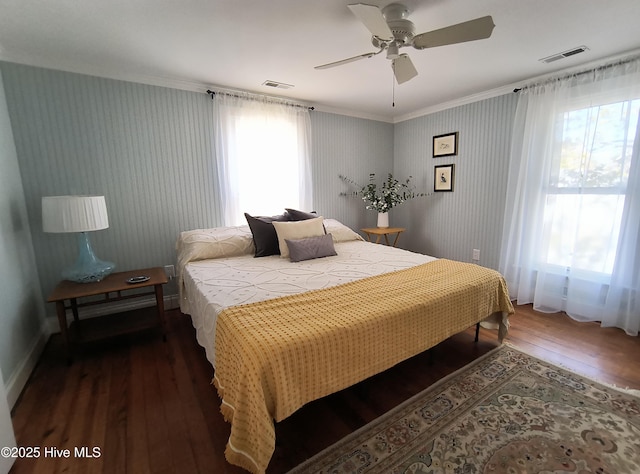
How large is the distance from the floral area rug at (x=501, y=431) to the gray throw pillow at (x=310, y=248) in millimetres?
1355

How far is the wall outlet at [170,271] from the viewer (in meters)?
3.02

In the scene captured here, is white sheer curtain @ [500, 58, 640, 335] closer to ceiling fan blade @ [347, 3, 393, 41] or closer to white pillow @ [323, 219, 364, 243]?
white pillow @ [323, 219, 364, 243]

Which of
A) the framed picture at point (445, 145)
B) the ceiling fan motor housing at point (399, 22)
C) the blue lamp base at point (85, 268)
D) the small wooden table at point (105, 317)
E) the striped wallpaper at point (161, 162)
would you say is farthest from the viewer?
the framed picture at point (445, 145)

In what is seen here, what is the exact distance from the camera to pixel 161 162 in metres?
2.89

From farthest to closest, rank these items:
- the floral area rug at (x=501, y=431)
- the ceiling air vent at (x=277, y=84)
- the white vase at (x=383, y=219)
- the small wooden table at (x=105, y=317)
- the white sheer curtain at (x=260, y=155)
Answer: the white vase at (x=383, y=219) < the white sheer curtain at (x=260, y=155) < the ceiling air vent at (x=277, y=84) < the small wooden table at (x=105, y=317) < the floral area rug at (x=501, y=431)

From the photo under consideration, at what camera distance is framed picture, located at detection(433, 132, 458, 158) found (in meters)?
3.70

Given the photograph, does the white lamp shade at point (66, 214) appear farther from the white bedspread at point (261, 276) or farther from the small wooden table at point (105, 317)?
the white bedspread at point (261, 276)

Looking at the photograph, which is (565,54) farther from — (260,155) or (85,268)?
(85,268)

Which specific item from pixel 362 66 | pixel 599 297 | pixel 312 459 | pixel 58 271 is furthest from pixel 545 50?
pixel 58 271

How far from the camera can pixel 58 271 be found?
8.52ft

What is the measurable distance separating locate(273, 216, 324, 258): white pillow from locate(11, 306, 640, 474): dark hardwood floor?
3.60 ft

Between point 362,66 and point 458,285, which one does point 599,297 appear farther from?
point 362,66

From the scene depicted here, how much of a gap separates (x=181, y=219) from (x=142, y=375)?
155 centimetres

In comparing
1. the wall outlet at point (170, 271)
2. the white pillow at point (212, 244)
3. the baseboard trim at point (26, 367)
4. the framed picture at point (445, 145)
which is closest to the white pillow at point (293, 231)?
the white pillow at point (212, 244)
